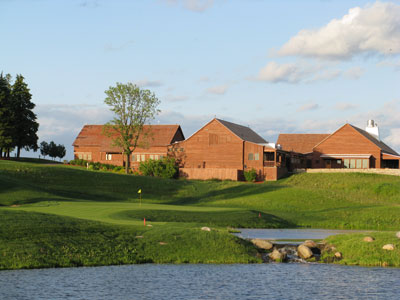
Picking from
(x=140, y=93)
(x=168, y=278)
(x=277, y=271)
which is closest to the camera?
(x=168, y=278)

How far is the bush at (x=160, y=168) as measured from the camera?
9594 cm

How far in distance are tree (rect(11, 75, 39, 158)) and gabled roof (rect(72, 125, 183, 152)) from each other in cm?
1204

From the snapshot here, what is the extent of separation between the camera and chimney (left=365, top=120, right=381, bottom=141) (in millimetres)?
123875

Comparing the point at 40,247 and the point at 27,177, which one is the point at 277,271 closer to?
the point at 40,247

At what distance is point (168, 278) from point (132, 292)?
9.60 feet

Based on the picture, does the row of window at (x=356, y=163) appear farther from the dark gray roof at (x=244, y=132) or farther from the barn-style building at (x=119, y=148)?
the barn-style building at (x=119, y=148)

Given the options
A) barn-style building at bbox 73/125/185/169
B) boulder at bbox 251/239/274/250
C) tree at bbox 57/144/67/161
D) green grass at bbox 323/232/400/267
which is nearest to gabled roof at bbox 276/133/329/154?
barn-style building at bbox 73/125/185/169

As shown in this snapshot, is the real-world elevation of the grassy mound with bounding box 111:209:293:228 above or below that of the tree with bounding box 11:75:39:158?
below

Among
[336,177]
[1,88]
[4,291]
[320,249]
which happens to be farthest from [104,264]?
[1,88]

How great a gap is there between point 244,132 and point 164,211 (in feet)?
189

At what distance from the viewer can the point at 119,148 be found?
373ft

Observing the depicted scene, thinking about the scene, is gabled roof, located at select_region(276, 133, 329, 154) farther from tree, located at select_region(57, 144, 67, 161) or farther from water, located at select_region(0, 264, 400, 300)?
water, located at select_region(0, 264, 400, 300)

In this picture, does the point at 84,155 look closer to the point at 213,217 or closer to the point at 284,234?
the point at 213,217

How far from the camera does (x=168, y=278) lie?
27.3 meters
